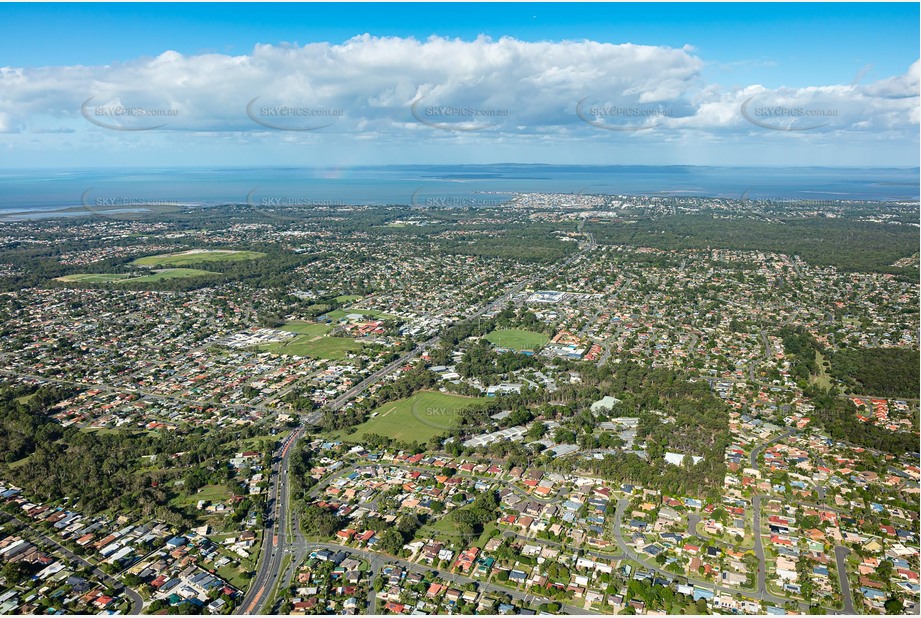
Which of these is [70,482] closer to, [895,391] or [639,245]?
[895,391]

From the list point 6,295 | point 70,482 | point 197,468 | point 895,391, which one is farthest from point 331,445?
point 6,295

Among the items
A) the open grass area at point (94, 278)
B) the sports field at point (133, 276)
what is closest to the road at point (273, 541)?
the sports field at point (133, 276)

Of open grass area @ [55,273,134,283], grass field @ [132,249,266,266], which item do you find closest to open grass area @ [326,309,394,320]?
open grass area @ [55,273,134,283]

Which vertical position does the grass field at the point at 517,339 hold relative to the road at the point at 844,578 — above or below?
above

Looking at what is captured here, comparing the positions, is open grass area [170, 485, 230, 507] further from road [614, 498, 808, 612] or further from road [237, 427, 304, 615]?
road [614, 498, 808, 612]

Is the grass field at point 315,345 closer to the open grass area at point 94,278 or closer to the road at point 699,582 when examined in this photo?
the road at point 699,582

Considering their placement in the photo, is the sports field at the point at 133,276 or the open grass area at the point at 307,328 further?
the sports field at the point at 133,276
